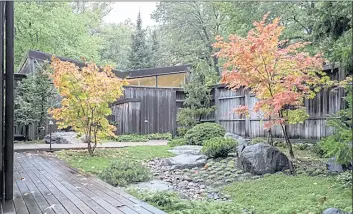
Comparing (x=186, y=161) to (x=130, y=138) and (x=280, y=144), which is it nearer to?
(x=280, y=144)

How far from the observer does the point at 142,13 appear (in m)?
24.4

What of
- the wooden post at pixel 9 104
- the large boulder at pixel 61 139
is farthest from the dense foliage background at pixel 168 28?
the large boulder at pixel 61 139

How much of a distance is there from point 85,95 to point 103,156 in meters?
1.41

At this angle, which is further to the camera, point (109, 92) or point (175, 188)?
point (109, 92)

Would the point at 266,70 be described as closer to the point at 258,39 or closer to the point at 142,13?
the point at 258,39

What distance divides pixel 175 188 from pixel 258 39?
287cm

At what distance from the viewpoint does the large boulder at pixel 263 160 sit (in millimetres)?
5422

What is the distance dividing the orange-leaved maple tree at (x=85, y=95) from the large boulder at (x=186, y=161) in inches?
68.6

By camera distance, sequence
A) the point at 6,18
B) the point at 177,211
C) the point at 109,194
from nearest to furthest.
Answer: the point at 177,211 → the point at 6,18 → the point at 109,194

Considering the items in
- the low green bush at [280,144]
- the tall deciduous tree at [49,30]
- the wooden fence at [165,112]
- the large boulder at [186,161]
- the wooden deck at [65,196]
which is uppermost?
the tall deciduous tree at [49,30]

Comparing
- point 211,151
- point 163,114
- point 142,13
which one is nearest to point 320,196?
point 211,151

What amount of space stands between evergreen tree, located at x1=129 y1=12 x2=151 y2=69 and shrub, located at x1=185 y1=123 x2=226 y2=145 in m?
12.6

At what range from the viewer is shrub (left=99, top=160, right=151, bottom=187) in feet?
15.9

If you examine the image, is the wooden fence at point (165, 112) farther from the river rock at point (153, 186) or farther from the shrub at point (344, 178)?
the river rock at point (153, 186)
